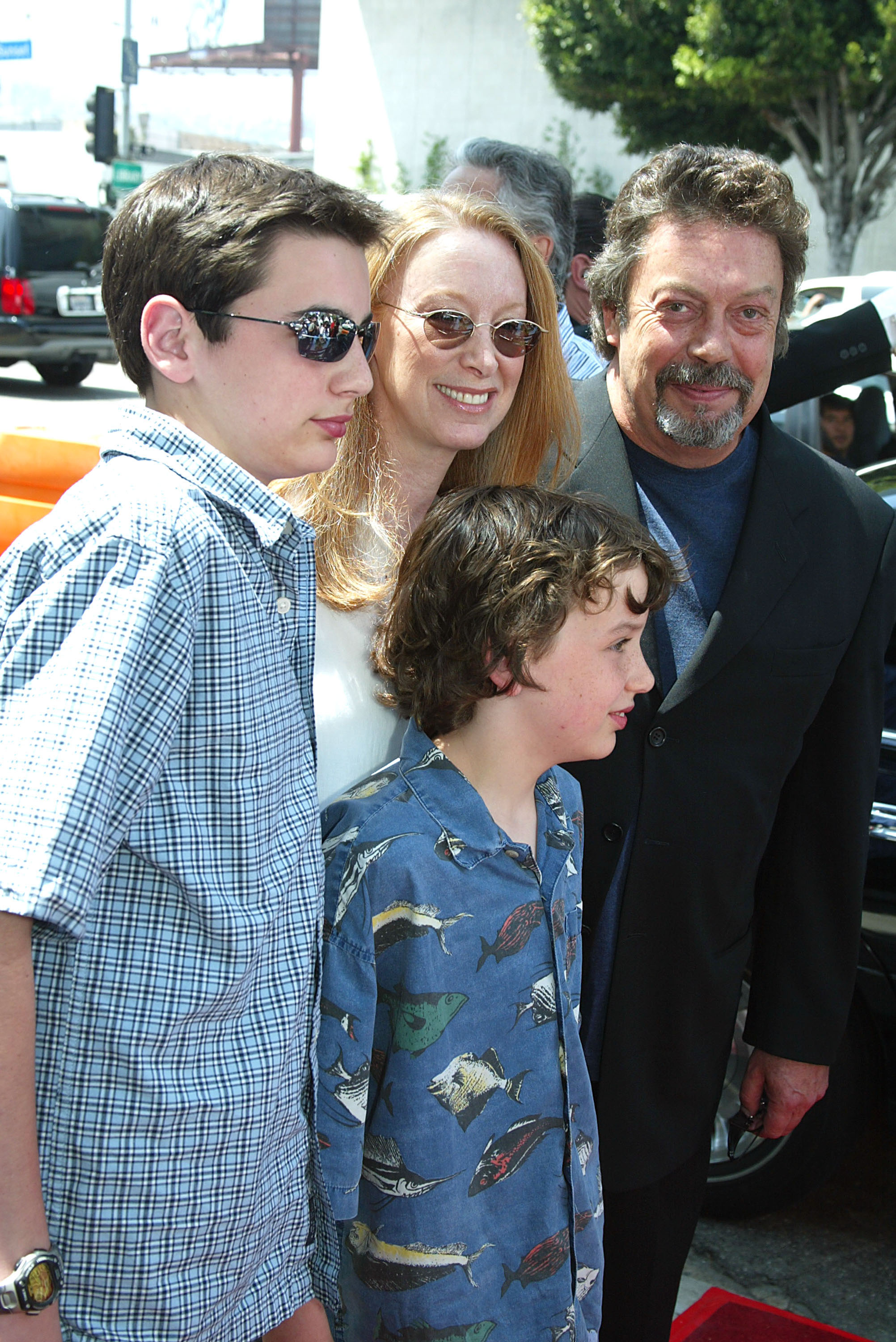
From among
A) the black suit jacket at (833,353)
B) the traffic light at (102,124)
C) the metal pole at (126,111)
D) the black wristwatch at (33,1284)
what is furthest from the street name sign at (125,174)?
the black wristwatch at (33,1284)

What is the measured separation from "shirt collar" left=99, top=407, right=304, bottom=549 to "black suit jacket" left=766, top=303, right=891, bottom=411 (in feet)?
8.12

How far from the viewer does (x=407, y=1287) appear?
5.24ft

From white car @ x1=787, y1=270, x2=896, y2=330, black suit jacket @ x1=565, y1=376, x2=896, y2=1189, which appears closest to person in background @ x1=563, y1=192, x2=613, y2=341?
white car @ x1=787, y1=270, x2=896, y2=330

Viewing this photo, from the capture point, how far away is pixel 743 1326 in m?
2.25

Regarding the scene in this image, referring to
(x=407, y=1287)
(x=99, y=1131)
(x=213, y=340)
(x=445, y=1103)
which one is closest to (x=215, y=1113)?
(x=99, y=1131)

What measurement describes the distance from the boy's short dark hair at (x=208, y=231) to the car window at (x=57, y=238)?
13.4m

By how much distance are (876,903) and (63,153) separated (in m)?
37.0

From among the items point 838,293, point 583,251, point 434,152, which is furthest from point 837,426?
point 434,152

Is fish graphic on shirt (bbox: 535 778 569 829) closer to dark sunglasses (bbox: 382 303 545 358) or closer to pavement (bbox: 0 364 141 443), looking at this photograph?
dark sunglasses (bbox: 382 303 545 358)

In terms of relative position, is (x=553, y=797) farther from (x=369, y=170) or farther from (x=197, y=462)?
(x=369, y=170)

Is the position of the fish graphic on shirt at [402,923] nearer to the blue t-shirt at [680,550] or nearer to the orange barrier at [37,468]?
the blue t-shirt at [680,550]

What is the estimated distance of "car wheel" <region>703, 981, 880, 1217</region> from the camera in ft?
9.76

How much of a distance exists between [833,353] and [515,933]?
8.14 feet

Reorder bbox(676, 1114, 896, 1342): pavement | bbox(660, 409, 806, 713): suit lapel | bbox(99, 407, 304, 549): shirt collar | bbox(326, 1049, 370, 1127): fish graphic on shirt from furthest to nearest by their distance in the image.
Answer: bbox(676, 1114, 896, 1342): pavement < bbox(660, 409, 806, 713): suit lapel < bbox(326, 1049, 370, 1127): fish graphic on shirt < bbox(99, 407, 304, 549): shirt collar
